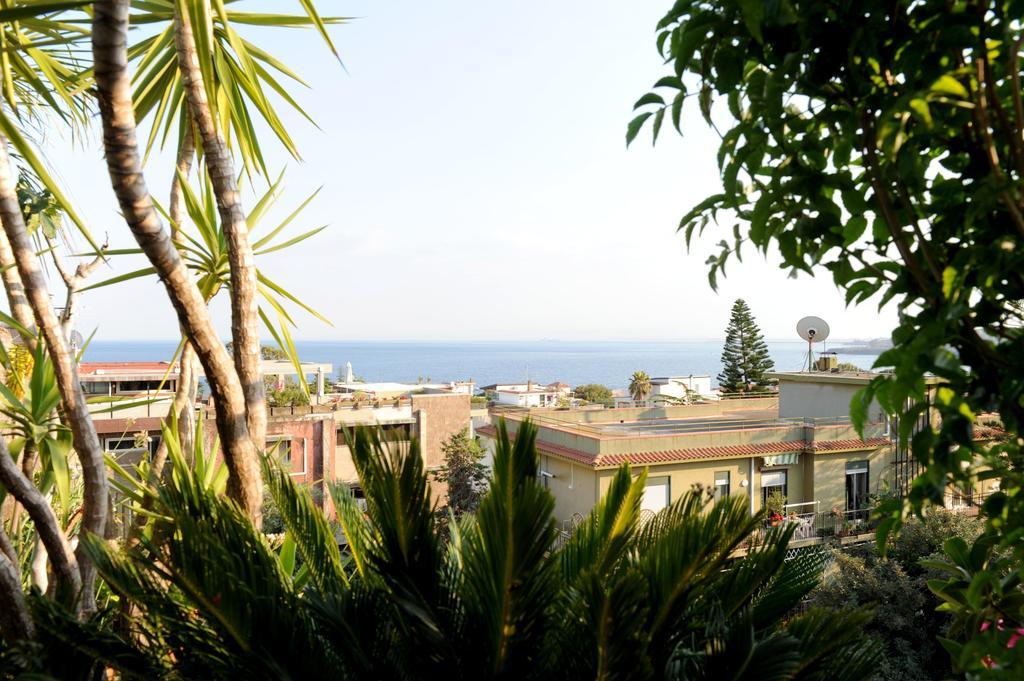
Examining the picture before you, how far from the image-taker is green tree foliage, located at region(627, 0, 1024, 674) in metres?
0.70

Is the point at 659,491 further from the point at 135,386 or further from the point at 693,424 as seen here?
the point at 135,386

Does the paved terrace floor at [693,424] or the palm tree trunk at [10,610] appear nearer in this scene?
the palm tree trunk at [10,610]

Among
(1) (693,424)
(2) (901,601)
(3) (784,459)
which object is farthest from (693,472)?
Answer: (2) (901,601)

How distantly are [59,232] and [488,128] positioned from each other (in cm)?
610

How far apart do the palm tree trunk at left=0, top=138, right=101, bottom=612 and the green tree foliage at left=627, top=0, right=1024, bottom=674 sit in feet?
8.27

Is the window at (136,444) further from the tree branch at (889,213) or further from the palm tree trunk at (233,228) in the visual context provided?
the tree branch at (889,213)

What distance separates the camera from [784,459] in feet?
48.3

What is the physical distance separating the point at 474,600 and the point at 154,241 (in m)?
1.25

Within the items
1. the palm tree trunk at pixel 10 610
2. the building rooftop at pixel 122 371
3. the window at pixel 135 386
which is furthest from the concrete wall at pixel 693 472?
the window at pixel 135 386

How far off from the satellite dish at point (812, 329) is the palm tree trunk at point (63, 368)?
15509mm

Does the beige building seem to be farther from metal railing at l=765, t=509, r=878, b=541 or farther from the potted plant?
the potted plant

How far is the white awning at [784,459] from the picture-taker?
1462 centimetres

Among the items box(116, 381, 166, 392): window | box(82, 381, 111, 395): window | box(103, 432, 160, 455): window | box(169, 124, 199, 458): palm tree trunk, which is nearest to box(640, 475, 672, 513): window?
box(103, 432, 160, 455): window

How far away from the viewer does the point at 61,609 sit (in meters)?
1.70
